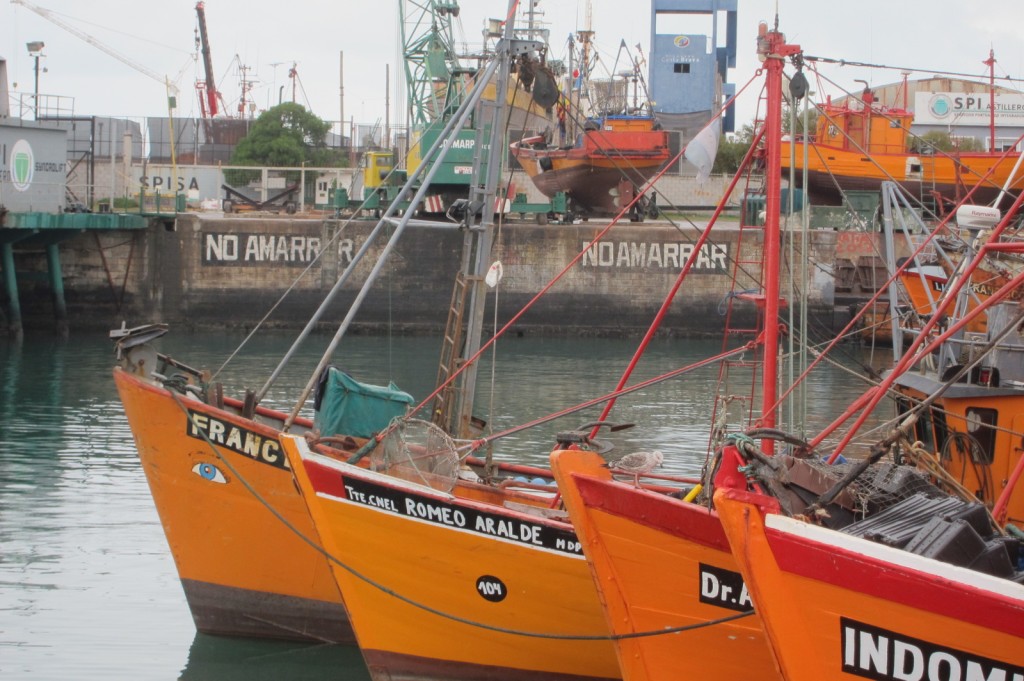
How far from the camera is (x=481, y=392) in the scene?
26.8m

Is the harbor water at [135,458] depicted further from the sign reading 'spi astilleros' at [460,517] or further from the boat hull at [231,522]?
the sign reading 'spi astilleros' at [460,517]

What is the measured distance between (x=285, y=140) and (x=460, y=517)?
176 feet

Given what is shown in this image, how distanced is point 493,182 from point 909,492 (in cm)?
604

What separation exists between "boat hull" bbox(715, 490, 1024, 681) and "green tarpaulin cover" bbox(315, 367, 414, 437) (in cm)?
534

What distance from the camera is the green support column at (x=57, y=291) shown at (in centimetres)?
3528

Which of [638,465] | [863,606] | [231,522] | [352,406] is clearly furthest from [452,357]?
[863,606]

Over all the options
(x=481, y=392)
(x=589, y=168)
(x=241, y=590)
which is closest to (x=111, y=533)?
(x=241, y=590)

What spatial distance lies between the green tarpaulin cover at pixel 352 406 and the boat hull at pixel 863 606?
5.34 metres

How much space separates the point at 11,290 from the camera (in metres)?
34.2

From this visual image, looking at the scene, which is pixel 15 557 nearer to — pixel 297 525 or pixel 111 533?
pixel 111 533

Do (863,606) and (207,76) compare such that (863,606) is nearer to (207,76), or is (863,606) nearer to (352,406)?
(352,406)

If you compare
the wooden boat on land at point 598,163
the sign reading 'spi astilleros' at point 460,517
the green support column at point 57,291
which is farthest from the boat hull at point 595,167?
the sign reading 'spi astilleros' at point 460,517

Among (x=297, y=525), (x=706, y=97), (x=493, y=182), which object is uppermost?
(x=706, y=97)

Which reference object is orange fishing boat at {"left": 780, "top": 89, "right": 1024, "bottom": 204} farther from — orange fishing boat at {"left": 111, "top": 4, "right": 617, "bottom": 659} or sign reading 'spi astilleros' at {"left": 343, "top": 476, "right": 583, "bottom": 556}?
sign reading 'spi astilleros' at {"left": 343, "top": 476, "right": 583, "bottom": 556}
